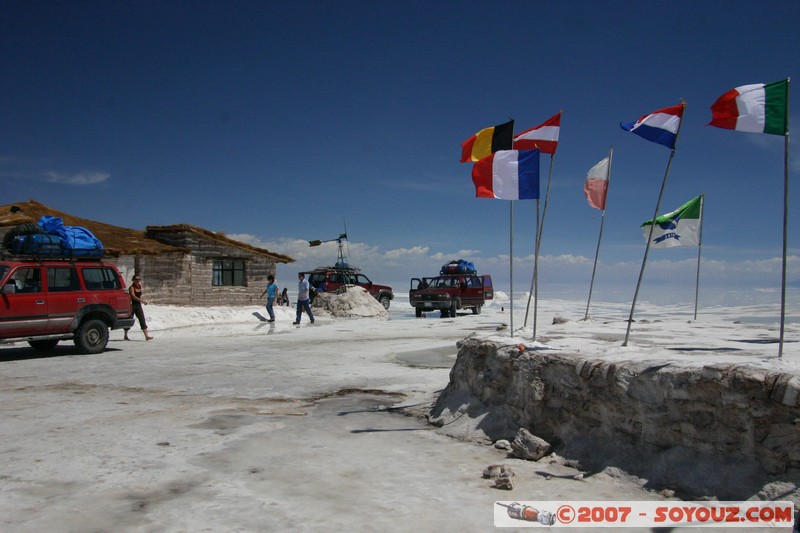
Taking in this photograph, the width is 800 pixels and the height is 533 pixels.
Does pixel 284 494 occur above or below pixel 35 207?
below

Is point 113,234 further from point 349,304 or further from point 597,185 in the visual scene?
point 597,185

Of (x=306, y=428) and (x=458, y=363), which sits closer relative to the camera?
(x=306, y=428)

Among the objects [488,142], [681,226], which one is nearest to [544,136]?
[488,142]

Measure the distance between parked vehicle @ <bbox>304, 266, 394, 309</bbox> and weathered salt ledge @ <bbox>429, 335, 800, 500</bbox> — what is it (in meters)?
22.4

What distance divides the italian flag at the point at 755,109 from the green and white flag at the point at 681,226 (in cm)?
644

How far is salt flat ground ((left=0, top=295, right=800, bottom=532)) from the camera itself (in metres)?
4.24

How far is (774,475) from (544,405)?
2349 mm

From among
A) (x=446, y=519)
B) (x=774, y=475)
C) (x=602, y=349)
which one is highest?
(x=602, y=349)

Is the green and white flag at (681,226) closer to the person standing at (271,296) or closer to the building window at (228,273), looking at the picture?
the person standing at (271,296)

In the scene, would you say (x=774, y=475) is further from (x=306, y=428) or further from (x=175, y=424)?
(x=175, y=424)

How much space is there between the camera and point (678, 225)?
12.3 metres

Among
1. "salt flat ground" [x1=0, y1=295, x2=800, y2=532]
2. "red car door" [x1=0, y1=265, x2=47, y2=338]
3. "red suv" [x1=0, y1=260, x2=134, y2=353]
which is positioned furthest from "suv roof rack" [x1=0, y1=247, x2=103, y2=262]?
"salt flat ground" [x1=0, y1=295, x2=800, y2=532]

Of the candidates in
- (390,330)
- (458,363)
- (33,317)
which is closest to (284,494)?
(458,363)

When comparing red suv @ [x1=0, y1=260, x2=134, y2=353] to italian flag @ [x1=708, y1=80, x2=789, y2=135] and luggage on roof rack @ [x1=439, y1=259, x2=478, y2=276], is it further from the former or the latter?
luggage on roof rack @ [x1=439, y1=259, x2=478, y2=276]
